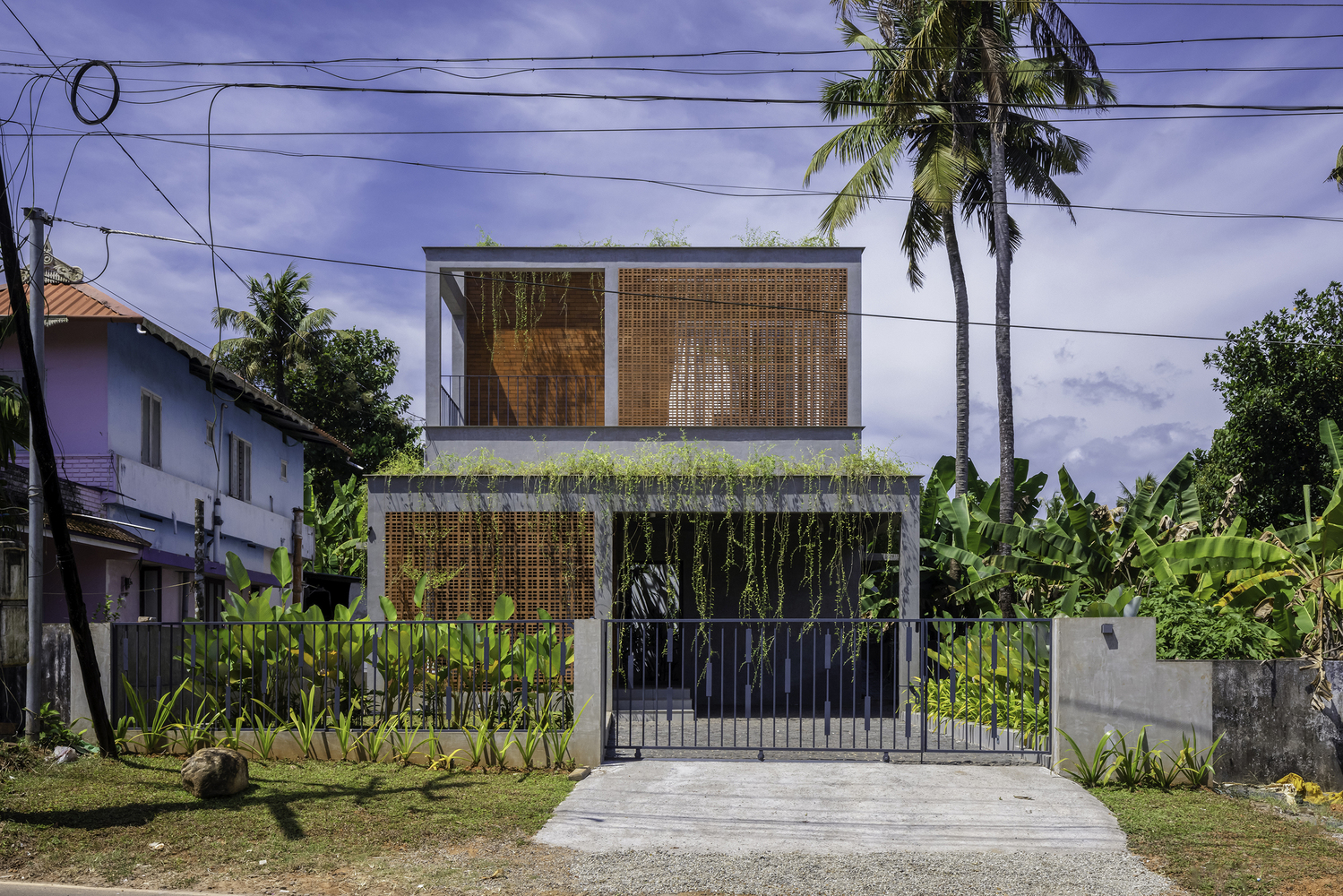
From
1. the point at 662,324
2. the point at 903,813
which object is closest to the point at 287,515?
the point at 662,324

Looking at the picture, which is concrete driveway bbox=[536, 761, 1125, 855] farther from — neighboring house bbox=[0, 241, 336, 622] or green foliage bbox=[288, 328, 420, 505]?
green foliage bbox=[288, 328, 420, 505]

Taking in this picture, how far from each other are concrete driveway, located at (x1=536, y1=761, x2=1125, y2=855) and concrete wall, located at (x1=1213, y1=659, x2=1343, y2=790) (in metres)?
1.71

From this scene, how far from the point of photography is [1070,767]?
385 inches

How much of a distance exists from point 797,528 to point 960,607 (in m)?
3.02

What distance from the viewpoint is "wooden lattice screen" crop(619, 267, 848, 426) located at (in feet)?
53.2

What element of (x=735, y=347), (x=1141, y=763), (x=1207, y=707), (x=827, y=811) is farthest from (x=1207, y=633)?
(x=735, y=347)

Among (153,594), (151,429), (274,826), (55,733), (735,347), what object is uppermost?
(735,347)

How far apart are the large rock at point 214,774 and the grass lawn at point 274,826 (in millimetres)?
101

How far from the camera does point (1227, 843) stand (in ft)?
25.8

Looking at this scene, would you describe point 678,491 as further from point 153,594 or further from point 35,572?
point 153,594

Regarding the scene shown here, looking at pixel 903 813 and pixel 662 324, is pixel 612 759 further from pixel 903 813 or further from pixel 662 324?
pixel 662 324

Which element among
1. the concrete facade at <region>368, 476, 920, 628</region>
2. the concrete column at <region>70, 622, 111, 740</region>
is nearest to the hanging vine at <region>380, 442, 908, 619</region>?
the concrete facade at <region>368, 476, 920, 628</region>

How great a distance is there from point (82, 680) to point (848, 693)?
1072 cm

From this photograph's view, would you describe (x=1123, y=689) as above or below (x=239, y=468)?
below
